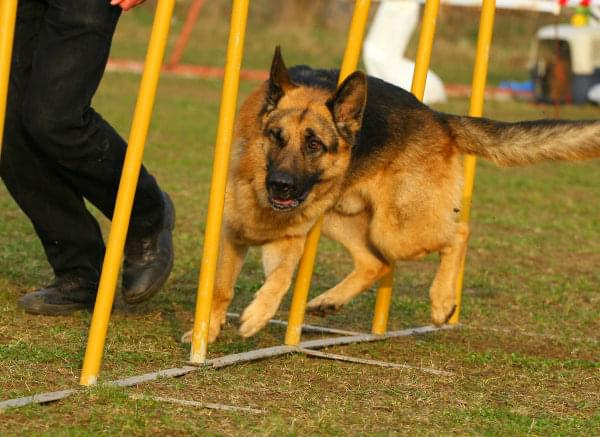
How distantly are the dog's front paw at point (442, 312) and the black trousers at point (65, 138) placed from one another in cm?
139

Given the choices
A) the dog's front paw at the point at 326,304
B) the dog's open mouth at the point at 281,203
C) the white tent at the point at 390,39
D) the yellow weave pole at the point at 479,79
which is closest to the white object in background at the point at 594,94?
the white tent at the point at 390,39

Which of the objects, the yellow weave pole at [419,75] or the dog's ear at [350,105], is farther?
the yellow weave pole at [419,75]

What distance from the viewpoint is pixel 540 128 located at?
17.5 ft

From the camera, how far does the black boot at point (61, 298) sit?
521cm

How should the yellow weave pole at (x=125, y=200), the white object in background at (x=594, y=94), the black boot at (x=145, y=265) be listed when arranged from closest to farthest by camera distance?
the yellow weave pole at (x=125, y=200)
the black boot at (x=145, y=265)
the white object in background at (x=594, y=94)

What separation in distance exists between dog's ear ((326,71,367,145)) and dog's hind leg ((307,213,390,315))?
→ 783 mm

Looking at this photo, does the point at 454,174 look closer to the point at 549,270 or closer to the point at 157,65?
the point at 157,65

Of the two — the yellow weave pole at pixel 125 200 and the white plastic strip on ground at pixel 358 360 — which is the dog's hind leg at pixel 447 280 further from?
the yellow weave pole at pixel 125 200

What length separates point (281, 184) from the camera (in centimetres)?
468

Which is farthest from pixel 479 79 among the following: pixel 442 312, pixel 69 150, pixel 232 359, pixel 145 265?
pixel 69 150

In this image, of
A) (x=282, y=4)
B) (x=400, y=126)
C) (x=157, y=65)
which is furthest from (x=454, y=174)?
(x=282, y=4)

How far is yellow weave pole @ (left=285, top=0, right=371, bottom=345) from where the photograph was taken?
4.83 meters

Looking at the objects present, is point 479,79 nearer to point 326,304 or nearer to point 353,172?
point 353,172

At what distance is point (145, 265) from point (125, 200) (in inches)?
48.2
